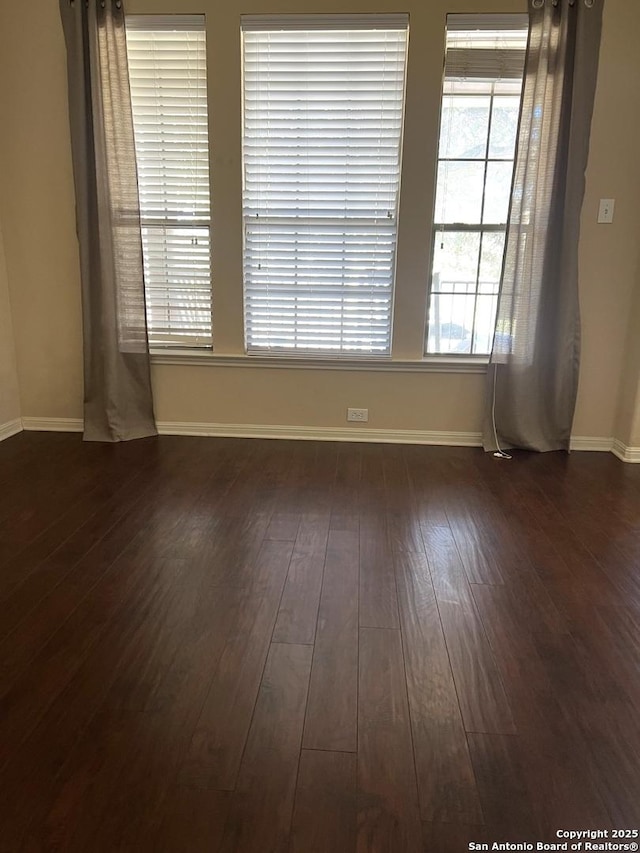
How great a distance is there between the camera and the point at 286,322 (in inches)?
142

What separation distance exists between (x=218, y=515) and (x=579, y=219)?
2559 mm

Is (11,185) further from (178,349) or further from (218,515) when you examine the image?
(218,515)

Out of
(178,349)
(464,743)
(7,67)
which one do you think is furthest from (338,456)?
(7,67)

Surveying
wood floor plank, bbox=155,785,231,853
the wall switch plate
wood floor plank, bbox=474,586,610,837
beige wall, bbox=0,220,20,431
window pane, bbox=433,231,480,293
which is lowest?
wood floor plank, bbox=155,785,231,853

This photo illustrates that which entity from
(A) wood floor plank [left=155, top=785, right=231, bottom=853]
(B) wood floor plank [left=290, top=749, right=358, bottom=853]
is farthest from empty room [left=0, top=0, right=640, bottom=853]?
(A) wood floor plank [left=155, top=785, right=231, bottom=853]

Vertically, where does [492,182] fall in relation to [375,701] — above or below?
above

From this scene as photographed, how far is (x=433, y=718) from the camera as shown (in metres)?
1.50

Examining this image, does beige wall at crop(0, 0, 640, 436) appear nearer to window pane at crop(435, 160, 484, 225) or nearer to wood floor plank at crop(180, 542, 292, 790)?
window pane at crop(435, 160, 484, 225)

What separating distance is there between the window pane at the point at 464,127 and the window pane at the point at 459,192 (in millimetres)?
65

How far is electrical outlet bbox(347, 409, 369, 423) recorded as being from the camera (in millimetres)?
3686

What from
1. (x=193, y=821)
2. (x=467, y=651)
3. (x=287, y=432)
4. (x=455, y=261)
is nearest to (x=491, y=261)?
(x=455, y=261)

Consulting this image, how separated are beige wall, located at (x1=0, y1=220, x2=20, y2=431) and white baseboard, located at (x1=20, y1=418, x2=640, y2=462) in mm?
88

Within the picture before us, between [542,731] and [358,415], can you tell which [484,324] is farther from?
[542,731]

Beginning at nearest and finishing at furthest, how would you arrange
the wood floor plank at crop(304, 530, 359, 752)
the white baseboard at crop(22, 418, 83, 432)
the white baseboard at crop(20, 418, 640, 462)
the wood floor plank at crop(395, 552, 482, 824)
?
1. the wood floor plank at crop(395, 552, 482, 824)
2. the wood floor plank at crop(304, 530, 359, 752)
3. the white baseboard at crop(20, 418, 640, 462)
4. the white baseboard at crop(22, 418, 83, 432)
